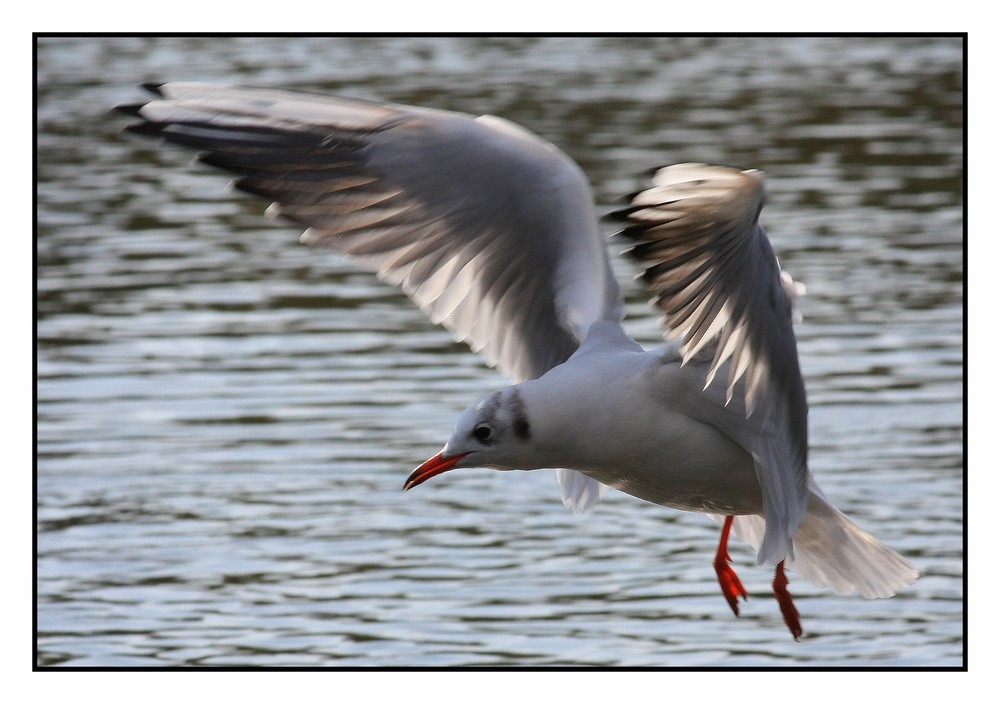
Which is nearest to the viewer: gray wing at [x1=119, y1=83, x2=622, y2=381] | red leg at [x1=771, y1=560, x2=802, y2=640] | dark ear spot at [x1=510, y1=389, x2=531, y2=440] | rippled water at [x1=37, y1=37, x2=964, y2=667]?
dark ear spot at [x1=510, y1=389, x2=531, y2=440]

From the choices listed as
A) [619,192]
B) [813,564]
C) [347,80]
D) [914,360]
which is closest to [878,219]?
[619,192]

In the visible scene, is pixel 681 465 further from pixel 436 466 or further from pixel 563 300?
pixel 563 300

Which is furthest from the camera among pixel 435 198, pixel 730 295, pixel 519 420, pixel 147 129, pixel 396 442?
pixel 396 442

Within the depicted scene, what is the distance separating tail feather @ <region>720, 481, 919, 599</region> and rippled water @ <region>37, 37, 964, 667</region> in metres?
0.94

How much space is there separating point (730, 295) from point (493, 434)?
0.77m

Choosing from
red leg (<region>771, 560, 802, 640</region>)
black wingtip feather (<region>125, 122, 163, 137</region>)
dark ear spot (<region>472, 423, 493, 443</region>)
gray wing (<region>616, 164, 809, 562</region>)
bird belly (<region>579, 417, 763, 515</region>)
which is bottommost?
red leg (<region>771, 560, 802, 640</region>)

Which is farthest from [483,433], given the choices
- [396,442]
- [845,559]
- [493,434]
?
[396,442]

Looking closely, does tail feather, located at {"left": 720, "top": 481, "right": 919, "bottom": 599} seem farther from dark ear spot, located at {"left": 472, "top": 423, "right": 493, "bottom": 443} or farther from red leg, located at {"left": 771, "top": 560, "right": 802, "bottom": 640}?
dark ear spot, located at {"left": 472, "top": 423, "right": 493, "bottom": 443}

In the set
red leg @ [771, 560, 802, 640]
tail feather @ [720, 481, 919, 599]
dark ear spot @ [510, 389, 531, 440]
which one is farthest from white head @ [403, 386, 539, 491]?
tail feather @ [720, 481, 919, 599]

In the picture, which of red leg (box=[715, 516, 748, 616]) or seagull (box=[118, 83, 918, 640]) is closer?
seagull (box=[118, 83, 918, 640])

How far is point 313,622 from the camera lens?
6.76 metres

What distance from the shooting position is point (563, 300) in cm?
527

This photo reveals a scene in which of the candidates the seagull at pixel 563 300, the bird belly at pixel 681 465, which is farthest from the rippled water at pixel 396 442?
the bird belly at pixel 681 465

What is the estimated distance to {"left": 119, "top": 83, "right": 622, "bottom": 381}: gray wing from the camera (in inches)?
194
